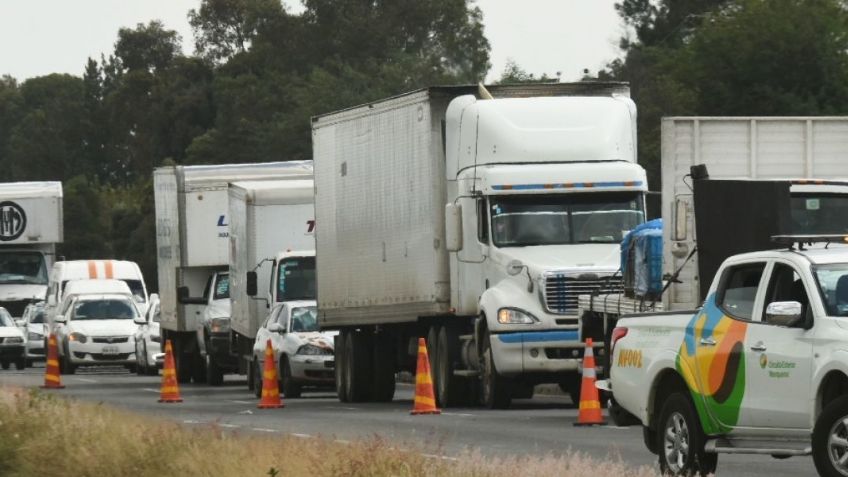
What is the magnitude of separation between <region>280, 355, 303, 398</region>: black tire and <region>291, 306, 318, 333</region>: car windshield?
531 mm

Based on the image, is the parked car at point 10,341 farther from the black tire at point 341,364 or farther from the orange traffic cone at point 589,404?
the orange traffic cone at point 589,404

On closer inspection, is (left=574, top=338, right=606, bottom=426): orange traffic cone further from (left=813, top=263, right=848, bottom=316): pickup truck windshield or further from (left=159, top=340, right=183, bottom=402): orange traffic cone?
(left=159, top=340, right=183, bottom=402): orange traffic cone

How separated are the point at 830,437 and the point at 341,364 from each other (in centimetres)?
1880

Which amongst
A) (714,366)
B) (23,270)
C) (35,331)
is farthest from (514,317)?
(23,270)

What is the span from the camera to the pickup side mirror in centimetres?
1477

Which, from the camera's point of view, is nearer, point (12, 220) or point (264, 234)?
point (264, 234)

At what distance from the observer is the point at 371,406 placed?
3053 centimetres

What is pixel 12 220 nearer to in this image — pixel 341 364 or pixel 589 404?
pixel 341 364

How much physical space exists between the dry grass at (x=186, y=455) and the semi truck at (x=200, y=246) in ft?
62.2

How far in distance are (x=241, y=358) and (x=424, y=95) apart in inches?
427

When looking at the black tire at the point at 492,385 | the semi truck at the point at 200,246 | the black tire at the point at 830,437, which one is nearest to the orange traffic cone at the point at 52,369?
the semi truck at the point at 200,246

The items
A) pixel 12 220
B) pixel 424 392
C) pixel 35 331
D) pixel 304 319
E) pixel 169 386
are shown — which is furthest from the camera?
pixel 35 331

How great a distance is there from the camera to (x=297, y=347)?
33406 millimetres

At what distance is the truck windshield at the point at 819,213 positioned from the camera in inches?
835
